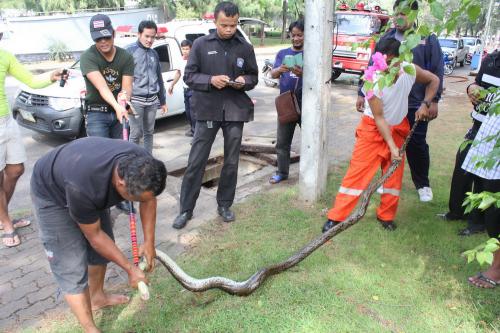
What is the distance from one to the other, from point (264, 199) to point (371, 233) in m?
1.24

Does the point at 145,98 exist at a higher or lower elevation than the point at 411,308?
higher

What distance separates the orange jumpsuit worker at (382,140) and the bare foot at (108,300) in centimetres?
183

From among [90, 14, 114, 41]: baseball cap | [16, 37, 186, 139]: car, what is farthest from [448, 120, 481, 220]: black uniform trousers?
[16, 37, 186, 139]: car

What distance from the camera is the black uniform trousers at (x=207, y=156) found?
3.69 meters

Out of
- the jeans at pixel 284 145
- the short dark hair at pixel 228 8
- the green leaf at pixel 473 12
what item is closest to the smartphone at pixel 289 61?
the jeans at pixel 284 145

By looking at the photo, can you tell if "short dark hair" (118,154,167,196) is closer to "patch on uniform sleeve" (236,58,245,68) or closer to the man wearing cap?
the man wearing cap

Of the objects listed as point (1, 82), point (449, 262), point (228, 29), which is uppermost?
point (228, 29)

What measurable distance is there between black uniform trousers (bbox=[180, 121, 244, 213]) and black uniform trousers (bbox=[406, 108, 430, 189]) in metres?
1.90

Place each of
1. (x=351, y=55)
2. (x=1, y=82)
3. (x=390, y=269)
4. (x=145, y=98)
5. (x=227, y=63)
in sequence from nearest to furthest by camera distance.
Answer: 1. (x=390, y=269)
2. (x=1, y=82)
3. (x=227, y=63)
4. (x=145, y=98)
5. (x=351, y=55)

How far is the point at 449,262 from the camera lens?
3.26 m

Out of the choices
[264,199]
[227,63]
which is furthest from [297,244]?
[227,63]

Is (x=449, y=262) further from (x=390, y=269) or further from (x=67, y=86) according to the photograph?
(x=67, y=86)

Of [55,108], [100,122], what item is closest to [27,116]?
[55,108]

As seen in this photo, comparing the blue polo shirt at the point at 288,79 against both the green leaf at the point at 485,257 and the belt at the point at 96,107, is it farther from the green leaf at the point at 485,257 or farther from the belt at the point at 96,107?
the green leaf at the point at 485,257
